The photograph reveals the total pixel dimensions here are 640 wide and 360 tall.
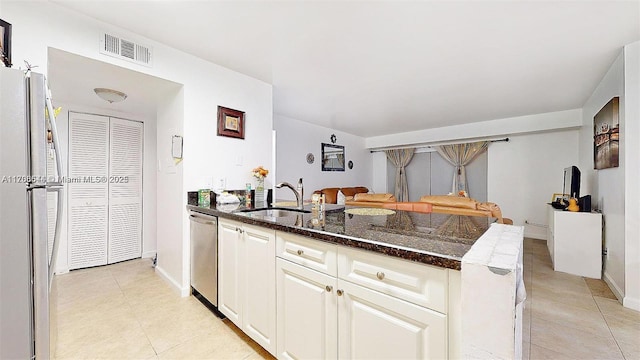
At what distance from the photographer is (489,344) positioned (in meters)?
0.71

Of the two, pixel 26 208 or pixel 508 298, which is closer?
pixel 508 298

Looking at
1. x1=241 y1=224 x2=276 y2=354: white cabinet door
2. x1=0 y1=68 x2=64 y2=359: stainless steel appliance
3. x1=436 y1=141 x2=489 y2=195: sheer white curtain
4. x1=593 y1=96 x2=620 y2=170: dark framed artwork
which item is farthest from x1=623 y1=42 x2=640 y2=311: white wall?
x1=0 y1=68 x2=64 y2=359: stainless steel appliance

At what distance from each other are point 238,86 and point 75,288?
261 centimetres

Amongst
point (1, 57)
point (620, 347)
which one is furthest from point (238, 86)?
point (620, 347)

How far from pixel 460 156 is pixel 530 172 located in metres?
1.31

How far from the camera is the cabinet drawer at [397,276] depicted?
0.87 m

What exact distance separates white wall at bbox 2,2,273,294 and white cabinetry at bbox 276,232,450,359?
1533 millimetres

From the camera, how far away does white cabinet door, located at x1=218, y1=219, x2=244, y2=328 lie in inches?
69.2

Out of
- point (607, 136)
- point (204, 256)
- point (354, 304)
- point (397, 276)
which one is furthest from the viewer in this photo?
point (607, 136)

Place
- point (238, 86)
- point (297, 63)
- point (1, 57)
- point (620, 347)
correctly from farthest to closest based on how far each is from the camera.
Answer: point (238, 86) < point (297, 63) < point (620, 347) < point (1, 57)

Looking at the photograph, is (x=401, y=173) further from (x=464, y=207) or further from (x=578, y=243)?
(x=578, y=243)

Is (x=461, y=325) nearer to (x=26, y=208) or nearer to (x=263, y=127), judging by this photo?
(x=26, y=208)

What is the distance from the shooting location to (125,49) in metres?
2.06

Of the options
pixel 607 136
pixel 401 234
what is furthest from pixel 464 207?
pixel 401 234
